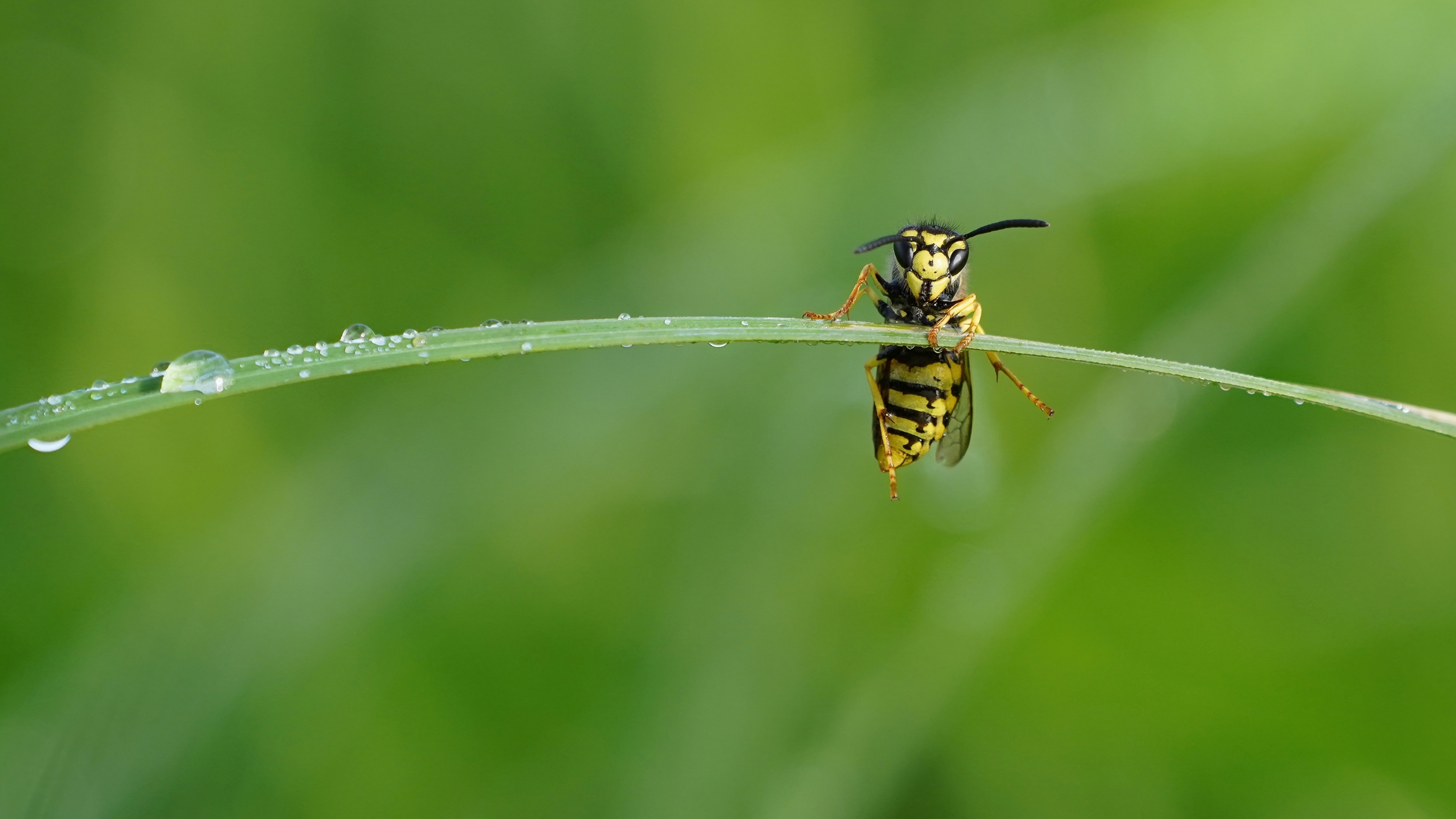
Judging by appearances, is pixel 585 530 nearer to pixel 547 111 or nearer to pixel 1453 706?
pixel 547 111

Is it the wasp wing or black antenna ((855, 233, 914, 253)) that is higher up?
black antenna ((855, 233, 914, 253))

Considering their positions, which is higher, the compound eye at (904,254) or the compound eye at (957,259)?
the compound eye at (904,254)

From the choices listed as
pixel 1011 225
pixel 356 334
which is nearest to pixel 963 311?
pixel 1011 225

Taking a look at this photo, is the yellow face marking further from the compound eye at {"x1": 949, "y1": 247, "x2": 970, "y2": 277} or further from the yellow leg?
the yellow leg

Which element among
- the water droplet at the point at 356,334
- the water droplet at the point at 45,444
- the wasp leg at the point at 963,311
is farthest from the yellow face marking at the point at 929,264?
the water droplet at the point at 45,444

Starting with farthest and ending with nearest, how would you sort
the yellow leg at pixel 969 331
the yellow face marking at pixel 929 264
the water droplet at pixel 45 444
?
the yellow face marking at pixel 929 264, the yellow leg at pixel 969 331, the water droplet at pixel 45 444

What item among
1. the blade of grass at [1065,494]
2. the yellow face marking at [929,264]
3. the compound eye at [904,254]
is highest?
the compound eye at [904,254]

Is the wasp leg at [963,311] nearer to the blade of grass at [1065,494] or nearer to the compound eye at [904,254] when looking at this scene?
the compound eye at [904,254]

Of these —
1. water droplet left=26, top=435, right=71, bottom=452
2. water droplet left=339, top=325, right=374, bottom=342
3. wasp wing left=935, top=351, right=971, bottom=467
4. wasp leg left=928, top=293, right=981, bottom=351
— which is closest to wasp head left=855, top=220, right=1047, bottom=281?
wasp leg left=928, top=293, right=981, bottom=351
